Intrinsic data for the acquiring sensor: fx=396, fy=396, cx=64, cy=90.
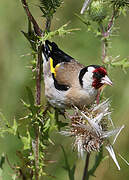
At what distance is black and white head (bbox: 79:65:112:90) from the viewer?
2615 millimetres

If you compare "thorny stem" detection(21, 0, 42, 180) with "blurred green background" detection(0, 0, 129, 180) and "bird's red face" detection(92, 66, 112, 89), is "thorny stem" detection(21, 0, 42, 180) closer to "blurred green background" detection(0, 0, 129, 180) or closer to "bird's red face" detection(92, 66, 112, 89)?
"bird's red face" detection(92, 66, 112, 89)

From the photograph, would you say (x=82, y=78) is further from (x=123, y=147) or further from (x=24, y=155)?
(x=123, y=147)

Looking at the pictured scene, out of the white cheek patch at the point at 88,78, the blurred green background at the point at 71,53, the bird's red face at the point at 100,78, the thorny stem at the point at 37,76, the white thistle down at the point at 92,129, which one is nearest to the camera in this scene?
the thorny stem at the point at 37,76

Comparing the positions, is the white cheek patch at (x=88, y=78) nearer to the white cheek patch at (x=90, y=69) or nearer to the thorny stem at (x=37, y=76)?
the white cheek patch at (x=90, y=69)

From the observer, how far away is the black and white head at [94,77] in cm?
262

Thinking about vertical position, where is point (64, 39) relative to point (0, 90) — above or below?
above

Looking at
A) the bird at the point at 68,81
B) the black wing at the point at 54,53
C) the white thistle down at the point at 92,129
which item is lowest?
the white thistle down at the point at 92,129

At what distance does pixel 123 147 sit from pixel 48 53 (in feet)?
4.14

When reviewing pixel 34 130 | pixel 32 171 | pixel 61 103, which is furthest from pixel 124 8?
pixel 32 171

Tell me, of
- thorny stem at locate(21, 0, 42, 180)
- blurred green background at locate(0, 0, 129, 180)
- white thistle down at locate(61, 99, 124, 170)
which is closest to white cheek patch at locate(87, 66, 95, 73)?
white thistle down at locate(61, 99, 124, 170)

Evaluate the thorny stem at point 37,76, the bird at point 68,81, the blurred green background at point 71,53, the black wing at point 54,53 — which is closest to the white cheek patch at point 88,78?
the bird at point 68,81

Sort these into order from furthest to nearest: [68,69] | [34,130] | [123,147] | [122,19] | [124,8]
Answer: [122,19], [123,147], [68,69], [124,8], [34,130]

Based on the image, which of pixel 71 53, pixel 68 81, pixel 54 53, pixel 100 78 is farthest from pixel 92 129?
pixel 71 53

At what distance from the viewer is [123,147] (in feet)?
11.8
